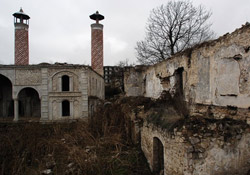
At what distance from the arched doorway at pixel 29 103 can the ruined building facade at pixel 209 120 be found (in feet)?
40.7

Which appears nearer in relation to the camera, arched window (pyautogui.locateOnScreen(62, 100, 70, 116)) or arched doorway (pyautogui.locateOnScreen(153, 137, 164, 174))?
arched doorway (pyautogui.locateOnScreen(153, 137, 164, 174))

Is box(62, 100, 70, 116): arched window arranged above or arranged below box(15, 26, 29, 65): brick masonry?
below

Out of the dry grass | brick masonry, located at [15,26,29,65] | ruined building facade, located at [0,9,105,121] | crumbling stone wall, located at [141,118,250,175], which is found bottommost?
the dry grass

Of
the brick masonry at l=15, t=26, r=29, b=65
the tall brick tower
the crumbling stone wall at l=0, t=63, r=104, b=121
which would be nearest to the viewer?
the crumbling stone wall at l=0, t=63, r=104, b=121

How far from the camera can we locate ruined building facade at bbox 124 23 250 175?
3.85 meters

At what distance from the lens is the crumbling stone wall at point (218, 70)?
4611 millimetres

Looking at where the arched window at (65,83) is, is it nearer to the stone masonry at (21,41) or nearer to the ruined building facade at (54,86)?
the ruined building facade at (54,86)

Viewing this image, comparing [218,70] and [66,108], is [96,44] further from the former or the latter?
[218,70]

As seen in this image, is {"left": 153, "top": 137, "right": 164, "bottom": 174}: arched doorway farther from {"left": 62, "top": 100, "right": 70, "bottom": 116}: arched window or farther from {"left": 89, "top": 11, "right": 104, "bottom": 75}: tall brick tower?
{"left": 89, "top": 11, "right": 104, "bottom": 75}: tall brick tower

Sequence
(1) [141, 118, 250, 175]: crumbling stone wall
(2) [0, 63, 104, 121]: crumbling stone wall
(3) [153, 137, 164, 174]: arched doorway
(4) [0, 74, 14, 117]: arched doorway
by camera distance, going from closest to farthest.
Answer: (1) [141, 118, 250, 175]: crumbling stone wall < (3) [153, 137, 164, 174]: arched doorway < (2) [0, 63, 104, 121]: crumbling stone wall < (4) [0, 74, 14, 117]: arched doorway

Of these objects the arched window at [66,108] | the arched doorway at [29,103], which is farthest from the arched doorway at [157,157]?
the arched doorway at [29,103]

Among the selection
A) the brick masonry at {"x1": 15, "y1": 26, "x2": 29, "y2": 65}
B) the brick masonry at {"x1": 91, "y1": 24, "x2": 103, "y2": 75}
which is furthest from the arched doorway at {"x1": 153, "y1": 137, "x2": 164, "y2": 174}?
the brick masonry at {"x1": 15, "y1": 26, "x2": 29, "y2": 65}

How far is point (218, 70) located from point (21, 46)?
18.1 meters

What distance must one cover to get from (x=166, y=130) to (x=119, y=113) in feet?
17.8
